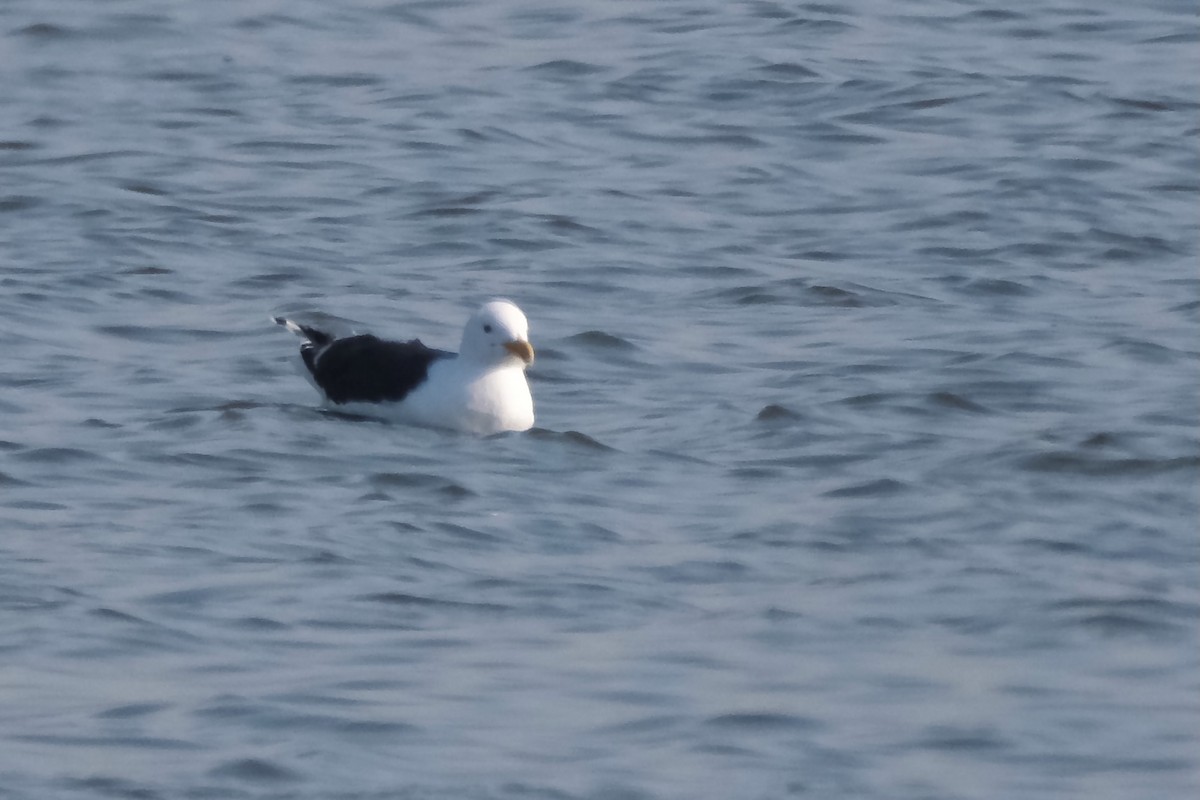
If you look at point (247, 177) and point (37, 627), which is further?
point (247, 177)

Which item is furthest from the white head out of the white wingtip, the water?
the white wingtip

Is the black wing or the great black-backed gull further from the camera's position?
the black wing

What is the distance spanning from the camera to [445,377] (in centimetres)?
1287

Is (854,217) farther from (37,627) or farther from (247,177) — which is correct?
(37,627)

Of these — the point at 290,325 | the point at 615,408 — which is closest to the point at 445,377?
the point at 615,408

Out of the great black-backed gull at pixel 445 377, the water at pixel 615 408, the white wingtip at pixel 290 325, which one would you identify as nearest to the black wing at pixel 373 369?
the great black-backed gull at pixel 445 377

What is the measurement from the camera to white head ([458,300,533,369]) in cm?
1273

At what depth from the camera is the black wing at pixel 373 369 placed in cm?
1298

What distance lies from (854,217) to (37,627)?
8855mm

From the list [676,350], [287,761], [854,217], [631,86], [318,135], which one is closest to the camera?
[287,761]

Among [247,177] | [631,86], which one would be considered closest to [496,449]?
[247,177]

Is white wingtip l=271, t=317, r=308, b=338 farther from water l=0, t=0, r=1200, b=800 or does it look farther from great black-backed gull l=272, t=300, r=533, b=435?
great black-backed gull l=272, t=300, r=533, b=435

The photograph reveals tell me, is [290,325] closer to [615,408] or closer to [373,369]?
[373,369]

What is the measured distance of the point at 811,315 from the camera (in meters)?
15.0
